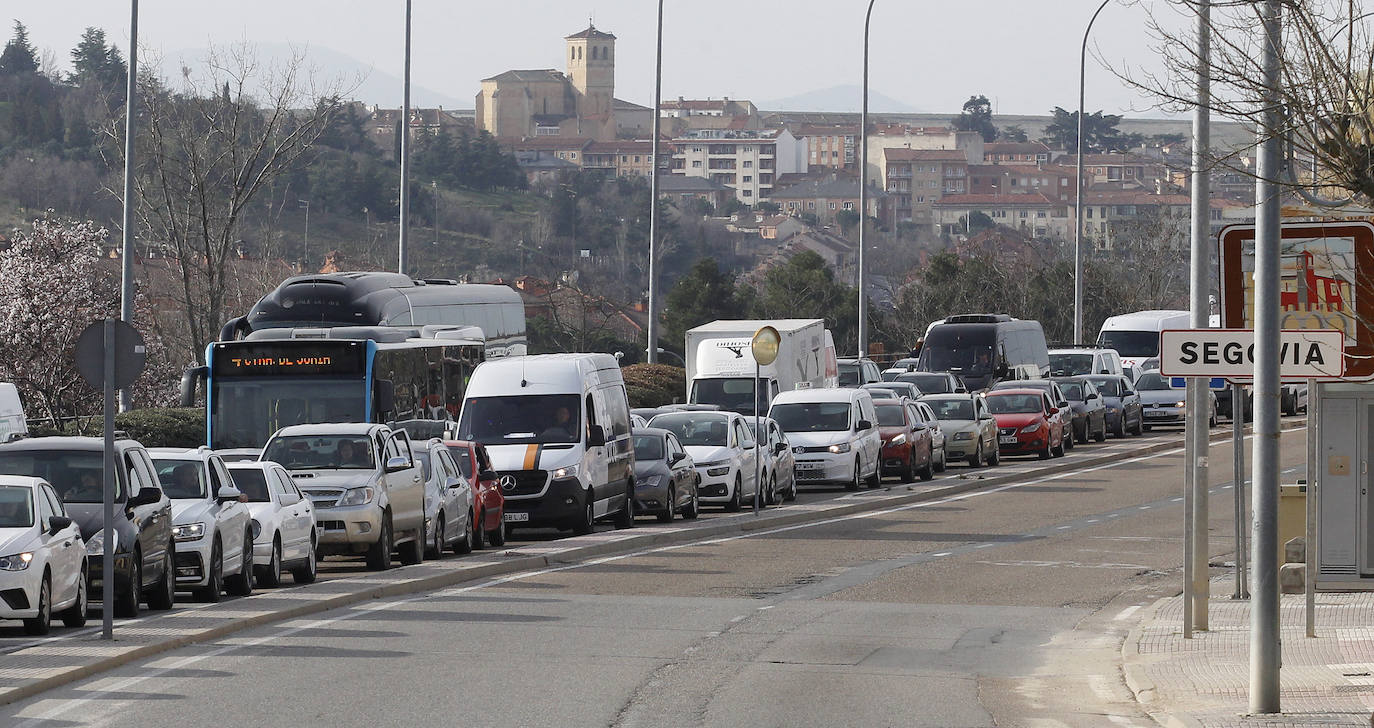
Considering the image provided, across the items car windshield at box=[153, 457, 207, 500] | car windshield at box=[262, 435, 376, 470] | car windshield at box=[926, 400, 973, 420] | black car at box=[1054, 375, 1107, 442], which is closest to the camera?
car windshield at box=[153, 457, 207, 500]

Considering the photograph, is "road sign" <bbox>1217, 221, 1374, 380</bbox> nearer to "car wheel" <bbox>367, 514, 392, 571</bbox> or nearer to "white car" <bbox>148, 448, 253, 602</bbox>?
"white car" <bbox>148, 448, 253, 602</bbox>

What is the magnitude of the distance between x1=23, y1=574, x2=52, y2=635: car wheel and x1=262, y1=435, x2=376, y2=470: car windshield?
22.2ft

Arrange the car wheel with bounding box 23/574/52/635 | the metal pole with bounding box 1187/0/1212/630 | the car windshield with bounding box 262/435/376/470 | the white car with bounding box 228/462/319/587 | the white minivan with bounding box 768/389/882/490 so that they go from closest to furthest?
the metal pole with bounding box 1187/0/1212/630 < the car wheel with bounding box 23/574/52/635 < the white car with bounding box 228/462/319/587 < the car windshield with bounding box 262/435/376/470 < the white minivan with bounding box 768/389/882/490

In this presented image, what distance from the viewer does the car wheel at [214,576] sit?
1842cm

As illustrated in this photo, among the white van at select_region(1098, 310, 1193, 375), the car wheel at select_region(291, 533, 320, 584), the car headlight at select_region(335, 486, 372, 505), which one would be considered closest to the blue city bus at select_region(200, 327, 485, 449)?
the car headlight at select_region(335, 486, 372, 505)

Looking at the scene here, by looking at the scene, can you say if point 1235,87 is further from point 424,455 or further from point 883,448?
point 883,448

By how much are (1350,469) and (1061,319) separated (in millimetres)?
66938

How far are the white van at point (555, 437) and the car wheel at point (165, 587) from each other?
30.4 feet

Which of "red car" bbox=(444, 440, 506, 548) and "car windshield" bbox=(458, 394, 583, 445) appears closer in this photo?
"red car" bbox=(444, 440, 506, 548)

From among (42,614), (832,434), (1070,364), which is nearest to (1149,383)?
(1070,364)

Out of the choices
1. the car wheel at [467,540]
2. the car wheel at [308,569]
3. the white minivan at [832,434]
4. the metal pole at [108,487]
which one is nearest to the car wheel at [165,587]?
the metal pole at [108,487]

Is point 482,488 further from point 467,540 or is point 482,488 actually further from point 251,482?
point 251,482

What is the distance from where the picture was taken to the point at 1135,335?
216 feet

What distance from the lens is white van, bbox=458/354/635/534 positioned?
87.9ft
